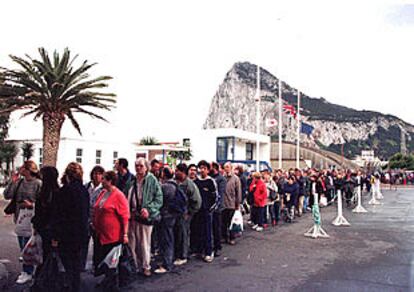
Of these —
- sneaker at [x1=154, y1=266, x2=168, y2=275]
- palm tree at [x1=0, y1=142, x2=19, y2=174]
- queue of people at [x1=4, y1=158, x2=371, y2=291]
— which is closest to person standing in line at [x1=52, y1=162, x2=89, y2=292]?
queue of people at [x1=4, y1=158, x2=371, y2=291]

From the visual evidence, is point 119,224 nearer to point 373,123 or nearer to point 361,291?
point 361,291

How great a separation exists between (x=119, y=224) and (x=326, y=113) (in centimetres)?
18895

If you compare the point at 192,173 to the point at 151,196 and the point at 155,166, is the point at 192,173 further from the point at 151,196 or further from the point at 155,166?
the point at 151,196

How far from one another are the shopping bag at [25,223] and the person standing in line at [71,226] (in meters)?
1.26

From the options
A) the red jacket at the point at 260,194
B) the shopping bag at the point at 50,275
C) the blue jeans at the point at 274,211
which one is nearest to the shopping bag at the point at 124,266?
the shopping bag at the point at 50,275

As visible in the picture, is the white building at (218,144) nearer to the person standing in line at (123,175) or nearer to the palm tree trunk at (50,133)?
the palm tree trunk at (50,133)

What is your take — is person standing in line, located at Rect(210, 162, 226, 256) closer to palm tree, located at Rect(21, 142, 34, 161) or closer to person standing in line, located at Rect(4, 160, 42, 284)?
person standing in line, located at Rect(4, 160, 42, 284)

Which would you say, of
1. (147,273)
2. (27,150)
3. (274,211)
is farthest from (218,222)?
(27,150)

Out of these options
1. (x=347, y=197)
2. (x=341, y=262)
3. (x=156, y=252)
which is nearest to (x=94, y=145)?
(x=347, y=197)

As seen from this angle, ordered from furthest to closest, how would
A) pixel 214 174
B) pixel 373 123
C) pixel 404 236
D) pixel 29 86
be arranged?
pixel 373 123 → pixel 29 86 → pixel 404 236 → pixel 214 174

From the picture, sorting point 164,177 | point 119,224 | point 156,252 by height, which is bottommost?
point 156,252

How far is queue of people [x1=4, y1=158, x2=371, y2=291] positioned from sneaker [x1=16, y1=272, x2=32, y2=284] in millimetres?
14

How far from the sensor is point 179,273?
21.8 feet

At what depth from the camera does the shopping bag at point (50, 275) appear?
5.17 meters
